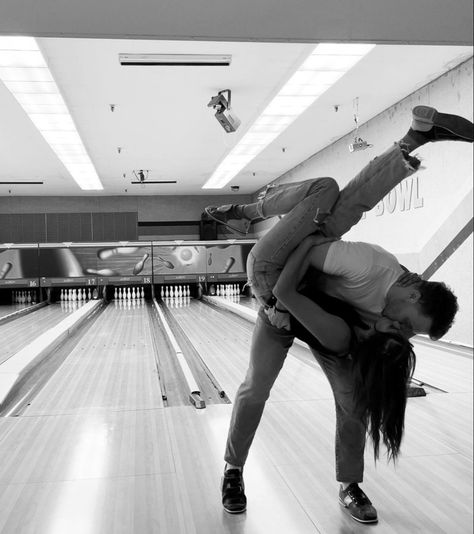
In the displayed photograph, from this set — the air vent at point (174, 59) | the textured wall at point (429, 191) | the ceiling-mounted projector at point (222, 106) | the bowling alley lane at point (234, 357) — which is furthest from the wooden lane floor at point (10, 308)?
the textured wall at point (429, 191)

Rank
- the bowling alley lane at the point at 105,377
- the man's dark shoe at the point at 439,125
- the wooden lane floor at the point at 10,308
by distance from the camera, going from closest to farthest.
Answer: the man's dark shoe at the point at 439,125, the bowling alley lane at the point at 105,377, the wooden lane floor at the point at 10,308

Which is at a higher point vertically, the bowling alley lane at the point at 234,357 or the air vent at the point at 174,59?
the air vent at the point at 174,59

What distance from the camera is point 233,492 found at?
5.71 ft

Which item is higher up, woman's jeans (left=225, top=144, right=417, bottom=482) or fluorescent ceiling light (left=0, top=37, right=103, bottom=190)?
fluorescent ceiling light (left=0, top=37, right=103, bottom=190)

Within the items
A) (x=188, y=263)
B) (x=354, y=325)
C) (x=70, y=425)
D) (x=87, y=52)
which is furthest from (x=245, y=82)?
(x=188, y=263)

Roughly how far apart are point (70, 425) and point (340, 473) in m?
1.38

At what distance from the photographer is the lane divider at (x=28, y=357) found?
317 cm

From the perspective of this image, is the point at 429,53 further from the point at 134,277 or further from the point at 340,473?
the point at 134,277

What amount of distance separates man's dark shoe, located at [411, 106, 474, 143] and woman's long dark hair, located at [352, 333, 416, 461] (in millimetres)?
499

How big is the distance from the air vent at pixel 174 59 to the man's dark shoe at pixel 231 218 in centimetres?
263

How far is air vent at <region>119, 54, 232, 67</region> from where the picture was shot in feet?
12.7

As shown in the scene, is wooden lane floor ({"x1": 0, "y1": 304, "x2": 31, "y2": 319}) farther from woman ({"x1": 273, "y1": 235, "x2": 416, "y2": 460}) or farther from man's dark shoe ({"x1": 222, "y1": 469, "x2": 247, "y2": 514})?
woman ({"x1": 273, "y1": 235, "x2": 416, "y2": 460})

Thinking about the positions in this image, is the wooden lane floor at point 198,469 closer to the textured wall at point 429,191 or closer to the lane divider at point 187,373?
the lane divider at point 187,373

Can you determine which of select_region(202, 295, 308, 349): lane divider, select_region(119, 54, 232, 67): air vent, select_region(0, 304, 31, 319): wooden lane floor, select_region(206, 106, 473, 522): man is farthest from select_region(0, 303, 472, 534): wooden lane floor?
select_region(0, 304, 31, 319): wooden lane floor
